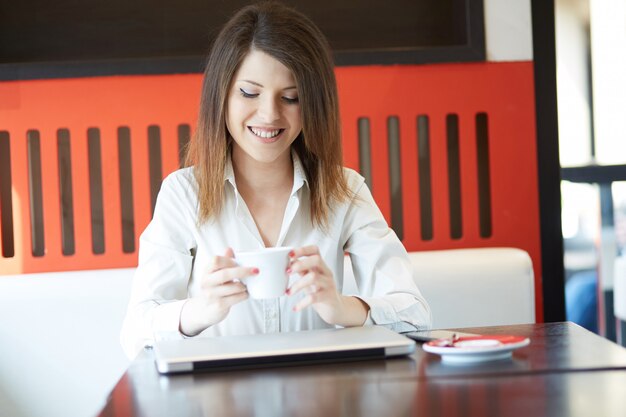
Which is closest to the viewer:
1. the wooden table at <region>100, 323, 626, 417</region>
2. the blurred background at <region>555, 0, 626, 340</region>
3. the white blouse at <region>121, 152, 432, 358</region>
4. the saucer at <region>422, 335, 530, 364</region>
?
the wooden table at <region>100, 323, 626, 417</region>

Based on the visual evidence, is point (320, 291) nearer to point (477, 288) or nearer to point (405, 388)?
point (405, 388)

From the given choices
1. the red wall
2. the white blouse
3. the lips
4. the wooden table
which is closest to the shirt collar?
the white blouse

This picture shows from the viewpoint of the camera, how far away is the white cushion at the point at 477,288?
198cm

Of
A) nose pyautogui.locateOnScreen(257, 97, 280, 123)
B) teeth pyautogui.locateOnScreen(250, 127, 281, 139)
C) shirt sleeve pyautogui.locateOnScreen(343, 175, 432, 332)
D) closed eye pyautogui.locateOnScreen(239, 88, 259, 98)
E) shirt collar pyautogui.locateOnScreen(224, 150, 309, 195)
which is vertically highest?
closed eye pyautogui.locateOnScreen(239, 88, 259, 98)

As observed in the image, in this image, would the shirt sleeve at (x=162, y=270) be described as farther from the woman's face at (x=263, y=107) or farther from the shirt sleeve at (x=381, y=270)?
the shirt sleeve at (x=381, y=270)

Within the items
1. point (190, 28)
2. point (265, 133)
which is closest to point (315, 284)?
point (265, 133)

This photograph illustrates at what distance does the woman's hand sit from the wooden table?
181 millimetres

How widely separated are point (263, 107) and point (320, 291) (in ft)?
1.35

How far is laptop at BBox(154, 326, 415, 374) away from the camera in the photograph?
1.10 metres

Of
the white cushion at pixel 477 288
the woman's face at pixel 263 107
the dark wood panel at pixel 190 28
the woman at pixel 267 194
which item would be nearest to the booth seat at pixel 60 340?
the white cushion at pixel 477 288

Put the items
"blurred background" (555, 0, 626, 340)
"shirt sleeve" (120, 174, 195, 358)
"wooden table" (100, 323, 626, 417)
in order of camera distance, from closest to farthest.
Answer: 1. "wooden table" (100, 323, 626, 417)
2. "shirt sleeve" (120, 174, 195, 358)
3. "blurred background" (555, 0, 626, 340)

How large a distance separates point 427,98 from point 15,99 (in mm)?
982

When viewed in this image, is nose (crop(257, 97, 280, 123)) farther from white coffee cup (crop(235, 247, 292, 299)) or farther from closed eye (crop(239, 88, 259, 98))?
white coffee cup (crop(235, 247, 292, 299))

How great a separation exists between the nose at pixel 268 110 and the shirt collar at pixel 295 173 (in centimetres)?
15
